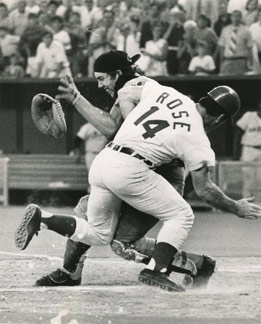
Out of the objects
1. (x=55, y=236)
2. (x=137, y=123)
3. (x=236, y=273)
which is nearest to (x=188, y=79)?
(x=55, y=236)

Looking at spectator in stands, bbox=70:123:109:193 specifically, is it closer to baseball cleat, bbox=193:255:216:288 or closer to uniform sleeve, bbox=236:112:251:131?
uniform sleeve, bbox=236:112:251:131

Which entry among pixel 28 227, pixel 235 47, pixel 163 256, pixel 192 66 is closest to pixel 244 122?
pixel 192 66

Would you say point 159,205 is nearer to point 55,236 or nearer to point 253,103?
point 55,236

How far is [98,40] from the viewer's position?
1655 centimetres

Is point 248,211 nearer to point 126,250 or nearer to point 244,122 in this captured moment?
point 126,250

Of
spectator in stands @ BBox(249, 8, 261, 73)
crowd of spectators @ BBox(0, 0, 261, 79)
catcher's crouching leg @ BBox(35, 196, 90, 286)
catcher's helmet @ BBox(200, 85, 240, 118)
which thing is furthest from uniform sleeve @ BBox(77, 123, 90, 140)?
catcher's helmet @ BBox(200, 85, 240, 118)

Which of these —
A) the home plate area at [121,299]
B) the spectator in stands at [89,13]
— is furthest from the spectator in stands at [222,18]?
the home plate area at [121,299]

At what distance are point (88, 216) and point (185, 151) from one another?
100 cm

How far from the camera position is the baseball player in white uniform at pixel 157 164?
22.1 feet

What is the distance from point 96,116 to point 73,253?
1.15 metres

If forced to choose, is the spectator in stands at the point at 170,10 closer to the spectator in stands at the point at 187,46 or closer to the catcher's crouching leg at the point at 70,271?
the spectator in stands at the point at 187,46

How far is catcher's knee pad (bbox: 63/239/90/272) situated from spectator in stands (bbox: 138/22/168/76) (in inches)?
361

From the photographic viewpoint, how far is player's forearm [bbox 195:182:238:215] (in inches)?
267

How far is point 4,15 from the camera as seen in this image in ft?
56.6
